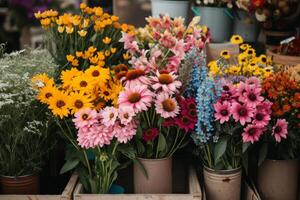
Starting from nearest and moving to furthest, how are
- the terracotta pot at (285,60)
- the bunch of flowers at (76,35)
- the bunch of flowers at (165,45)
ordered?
the bunch of flowers at (165,45) → the bunch of flowers at (76,35) → the terracotta pot at (285,60)

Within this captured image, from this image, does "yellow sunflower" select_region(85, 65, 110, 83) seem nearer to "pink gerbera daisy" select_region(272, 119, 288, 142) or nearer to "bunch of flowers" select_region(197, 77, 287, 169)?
"bunch of flowers" select_region(197, 77, 287, 169)

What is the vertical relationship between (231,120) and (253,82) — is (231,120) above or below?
below

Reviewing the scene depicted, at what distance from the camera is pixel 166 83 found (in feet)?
5.01

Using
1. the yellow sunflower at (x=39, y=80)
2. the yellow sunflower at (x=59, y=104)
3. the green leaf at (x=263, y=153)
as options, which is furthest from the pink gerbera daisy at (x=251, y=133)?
the yellow sunflower at (x=39, y=80)

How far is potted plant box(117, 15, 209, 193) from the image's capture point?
1521 millimetres

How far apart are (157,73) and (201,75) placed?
0.59 feet

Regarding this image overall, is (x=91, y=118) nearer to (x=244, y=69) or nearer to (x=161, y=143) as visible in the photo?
(x=161, y=143)

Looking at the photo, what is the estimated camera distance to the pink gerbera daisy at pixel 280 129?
1.55 meters

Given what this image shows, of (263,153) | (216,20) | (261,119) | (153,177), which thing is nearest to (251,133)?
(261,119)

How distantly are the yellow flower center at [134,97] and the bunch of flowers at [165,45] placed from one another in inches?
6.5

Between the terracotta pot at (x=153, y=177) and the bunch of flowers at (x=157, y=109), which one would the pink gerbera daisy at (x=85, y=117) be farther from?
the terracotta pot at (x=153, y=177)

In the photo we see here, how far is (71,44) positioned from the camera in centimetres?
200

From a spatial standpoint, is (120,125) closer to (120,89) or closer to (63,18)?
(120,89)

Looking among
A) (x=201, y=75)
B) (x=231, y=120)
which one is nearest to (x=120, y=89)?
(x=201, y=75)
